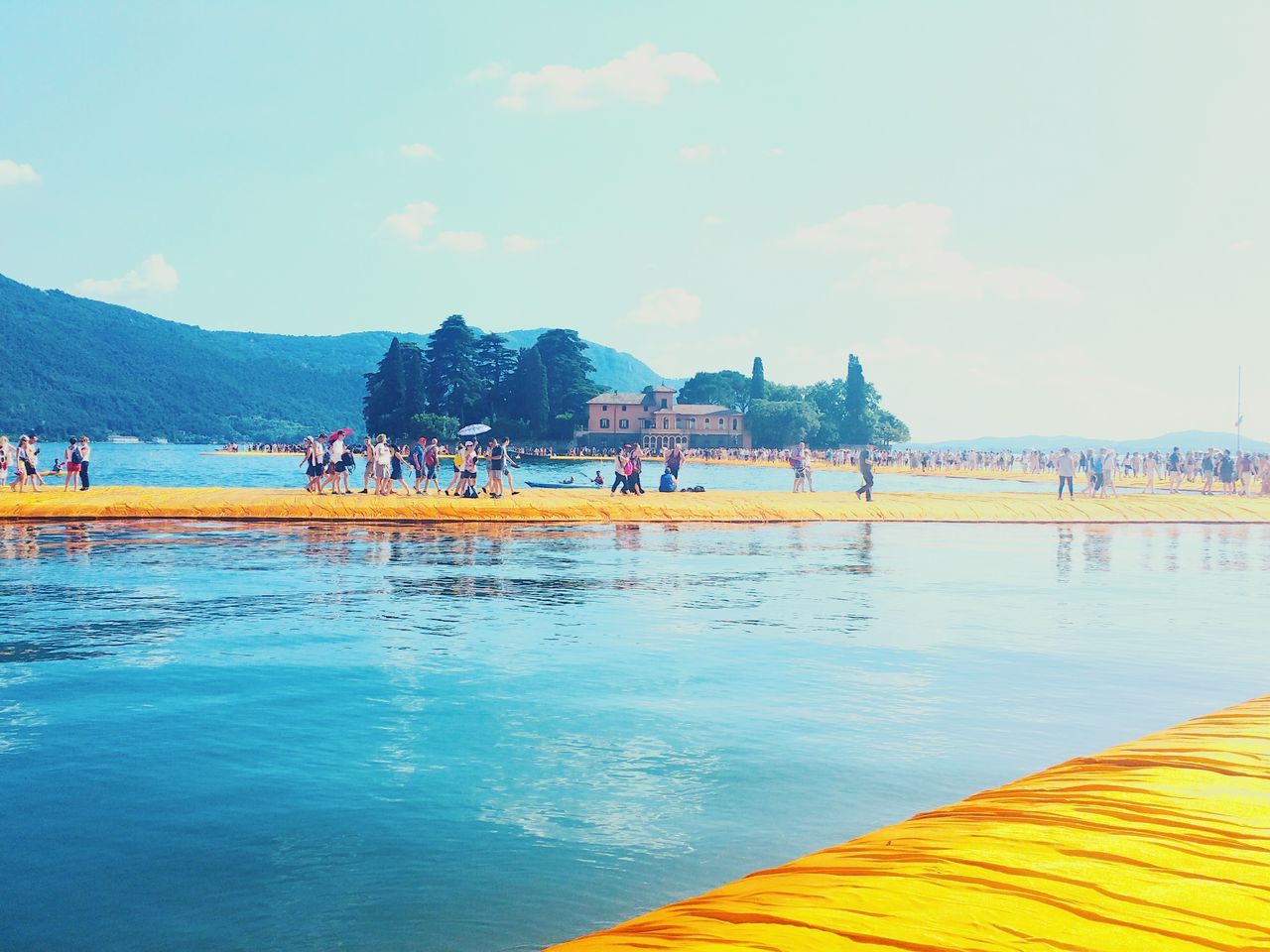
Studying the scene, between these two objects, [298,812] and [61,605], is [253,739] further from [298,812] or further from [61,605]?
[61,605]

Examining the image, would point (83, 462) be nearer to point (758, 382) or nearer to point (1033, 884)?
point (1033, 884)

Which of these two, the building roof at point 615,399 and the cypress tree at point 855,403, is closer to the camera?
the cypress tree at point 855,403

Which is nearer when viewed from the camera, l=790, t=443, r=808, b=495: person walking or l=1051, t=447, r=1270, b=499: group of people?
l=1051, t=447, r=1270, b=499: group of people

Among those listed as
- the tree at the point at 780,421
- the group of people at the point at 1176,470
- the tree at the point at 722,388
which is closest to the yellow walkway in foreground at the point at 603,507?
the group of people at the point at 1176,470

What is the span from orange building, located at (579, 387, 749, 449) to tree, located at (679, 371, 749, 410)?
21.6 meters

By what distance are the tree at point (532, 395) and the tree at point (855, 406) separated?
3241 cm

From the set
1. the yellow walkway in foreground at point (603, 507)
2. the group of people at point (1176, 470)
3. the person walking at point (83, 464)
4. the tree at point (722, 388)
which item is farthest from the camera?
the tree at point (722, 388)

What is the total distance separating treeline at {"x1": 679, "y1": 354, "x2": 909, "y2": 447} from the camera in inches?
4619

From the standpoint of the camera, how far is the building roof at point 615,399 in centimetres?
12606

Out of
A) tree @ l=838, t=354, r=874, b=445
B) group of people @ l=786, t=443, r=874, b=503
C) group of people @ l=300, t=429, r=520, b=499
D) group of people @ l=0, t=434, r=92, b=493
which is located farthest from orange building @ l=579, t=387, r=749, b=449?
group of people @ l=0, t=434, r=92, b=493

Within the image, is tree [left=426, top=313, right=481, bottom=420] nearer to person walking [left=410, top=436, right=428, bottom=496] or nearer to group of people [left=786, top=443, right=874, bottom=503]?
group of people [left=786, top=443, right=874, bottom=503]

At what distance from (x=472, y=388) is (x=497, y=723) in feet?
376

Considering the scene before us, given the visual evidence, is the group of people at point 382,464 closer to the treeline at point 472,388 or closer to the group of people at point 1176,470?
the group of people at point 1176,470

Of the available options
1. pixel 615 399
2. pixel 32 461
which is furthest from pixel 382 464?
pixel 615 399
